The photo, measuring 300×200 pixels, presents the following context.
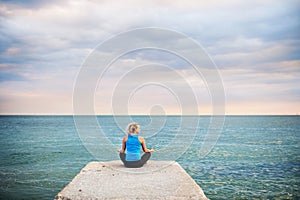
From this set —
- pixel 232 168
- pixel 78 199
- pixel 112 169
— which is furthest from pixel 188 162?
pixel 78 199

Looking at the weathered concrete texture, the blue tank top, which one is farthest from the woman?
the weathered concrete texture

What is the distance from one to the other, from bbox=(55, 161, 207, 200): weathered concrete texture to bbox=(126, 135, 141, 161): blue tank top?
42 centimetres

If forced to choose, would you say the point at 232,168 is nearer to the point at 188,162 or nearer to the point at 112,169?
the point at 188,162

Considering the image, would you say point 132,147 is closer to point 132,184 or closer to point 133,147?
point 133,147

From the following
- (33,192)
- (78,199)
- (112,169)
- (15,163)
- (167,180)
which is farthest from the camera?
(15,163)

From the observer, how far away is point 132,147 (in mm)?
10492

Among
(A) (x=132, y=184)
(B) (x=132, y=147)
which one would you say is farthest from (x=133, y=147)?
(A) (x=132, y=184)

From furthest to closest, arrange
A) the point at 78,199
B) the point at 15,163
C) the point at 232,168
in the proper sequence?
the point at 15,163 < the point at 232,168 < the point at 78,199

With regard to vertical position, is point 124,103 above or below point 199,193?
above

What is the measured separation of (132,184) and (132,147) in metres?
2.38

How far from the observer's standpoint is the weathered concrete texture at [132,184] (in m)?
7.20

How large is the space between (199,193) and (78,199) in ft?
9.61

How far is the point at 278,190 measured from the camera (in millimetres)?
12031

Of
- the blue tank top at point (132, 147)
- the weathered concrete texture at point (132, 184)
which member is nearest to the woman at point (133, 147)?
the blue tank top at point (132, 147)
